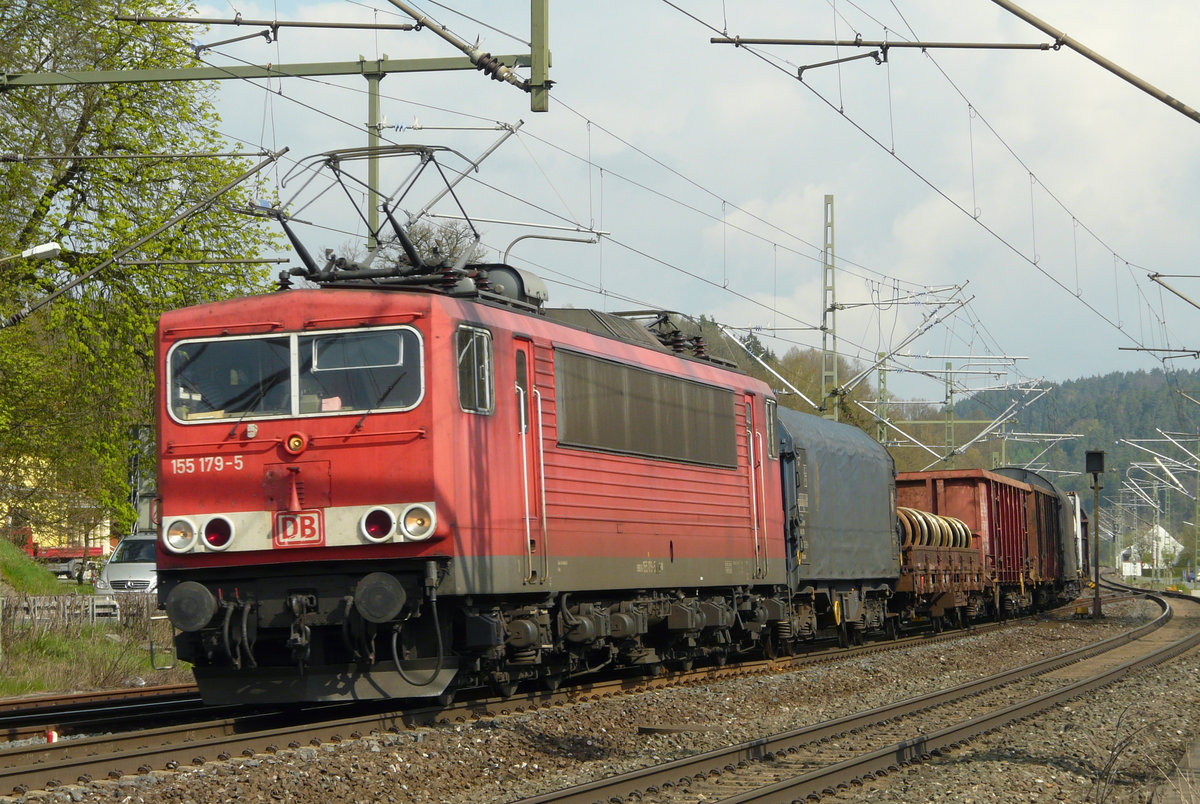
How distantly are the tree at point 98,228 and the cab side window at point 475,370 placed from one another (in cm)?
1774

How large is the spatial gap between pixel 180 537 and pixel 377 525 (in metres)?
1.74

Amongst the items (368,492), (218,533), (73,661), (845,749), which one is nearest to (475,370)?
(368,492)

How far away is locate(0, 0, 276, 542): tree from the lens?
28.4 meters

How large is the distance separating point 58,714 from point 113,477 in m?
18.6

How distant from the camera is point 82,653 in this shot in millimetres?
19484

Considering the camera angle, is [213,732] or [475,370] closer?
[213,732]

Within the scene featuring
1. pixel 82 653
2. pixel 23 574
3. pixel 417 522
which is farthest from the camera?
pixel 23 574

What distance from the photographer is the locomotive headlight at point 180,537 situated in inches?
467

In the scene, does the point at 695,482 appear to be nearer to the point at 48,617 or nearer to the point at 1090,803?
the point at 1090,803

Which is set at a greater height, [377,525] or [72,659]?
[377,525]

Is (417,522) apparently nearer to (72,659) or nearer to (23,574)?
(72,659)

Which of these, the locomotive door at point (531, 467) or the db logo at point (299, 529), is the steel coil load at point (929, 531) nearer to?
the locomotive door at point (531, 467)

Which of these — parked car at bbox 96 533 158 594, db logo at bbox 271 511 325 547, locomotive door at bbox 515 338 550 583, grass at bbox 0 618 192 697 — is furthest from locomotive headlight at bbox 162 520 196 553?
parked car at bbox 96 533 158 594

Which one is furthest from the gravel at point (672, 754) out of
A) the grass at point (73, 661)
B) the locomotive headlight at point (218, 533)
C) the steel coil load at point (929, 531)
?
the steel coil load at point (929, 531)
